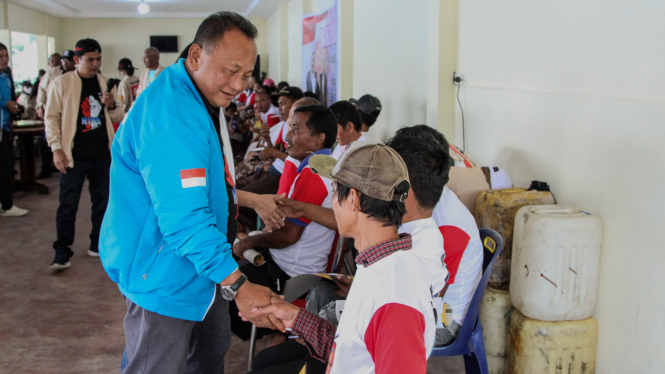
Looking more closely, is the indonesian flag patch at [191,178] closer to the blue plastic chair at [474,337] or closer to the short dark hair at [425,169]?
the short dark hair at [425,169]

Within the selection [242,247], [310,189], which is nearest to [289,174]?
[310,189]

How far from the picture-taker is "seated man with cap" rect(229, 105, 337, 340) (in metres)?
2.45

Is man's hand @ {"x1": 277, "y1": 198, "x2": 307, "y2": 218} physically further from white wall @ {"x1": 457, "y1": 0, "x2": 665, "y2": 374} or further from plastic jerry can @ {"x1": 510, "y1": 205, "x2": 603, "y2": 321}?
white wall @ {"x1": 457, "y1": 0, "x2": 665, "y2": 374}

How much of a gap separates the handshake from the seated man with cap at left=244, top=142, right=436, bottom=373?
10.7 inches

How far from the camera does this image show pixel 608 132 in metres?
2.12

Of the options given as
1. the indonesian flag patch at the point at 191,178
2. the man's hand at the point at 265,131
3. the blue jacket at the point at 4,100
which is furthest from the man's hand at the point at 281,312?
the blue jacket at the point at 4,100

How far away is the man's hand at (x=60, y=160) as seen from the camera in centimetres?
386

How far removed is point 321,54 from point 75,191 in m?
4.36

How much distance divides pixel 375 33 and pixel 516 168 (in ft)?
10.1

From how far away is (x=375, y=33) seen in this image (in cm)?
552

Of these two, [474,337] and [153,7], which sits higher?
[153,7]

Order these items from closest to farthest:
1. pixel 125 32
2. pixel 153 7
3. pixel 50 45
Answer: pixel 153 7 → pixel 50 45 → pixel 125 32

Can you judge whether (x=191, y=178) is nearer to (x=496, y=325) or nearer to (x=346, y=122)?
(x=496, y=325)

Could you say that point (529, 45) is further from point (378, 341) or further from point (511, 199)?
point (378, 341)
